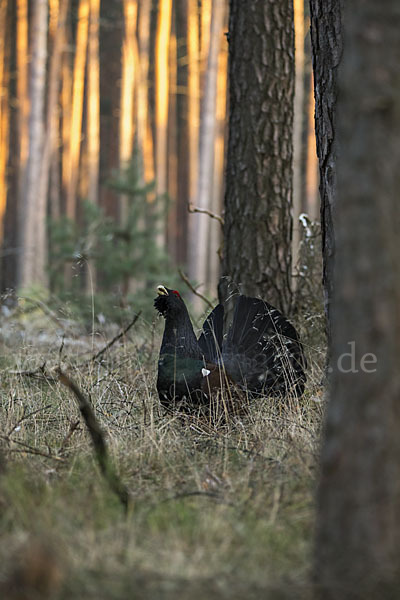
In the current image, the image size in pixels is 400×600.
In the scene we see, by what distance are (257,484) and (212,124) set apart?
13368mm

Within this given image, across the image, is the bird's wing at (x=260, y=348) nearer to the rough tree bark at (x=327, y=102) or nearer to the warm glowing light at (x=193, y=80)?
the rough tree bark at (x=327, y=102)

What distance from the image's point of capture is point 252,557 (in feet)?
6.91

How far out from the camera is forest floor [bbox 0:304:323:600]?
1.93 metres

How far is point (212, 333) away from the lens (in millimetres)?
4879

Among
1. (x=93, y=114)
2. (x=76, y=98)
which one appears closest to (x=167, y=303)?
(x=93, y=114)

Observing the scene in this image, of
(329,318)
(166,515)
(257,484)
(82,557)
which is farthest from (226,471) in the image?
(329,318)

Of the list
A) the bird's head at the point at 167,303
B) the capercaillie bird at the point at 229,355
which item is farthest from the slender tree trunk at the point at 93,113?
the bird's head at the point at 167,303

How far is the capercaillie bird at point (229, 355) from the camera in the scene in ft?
13.9

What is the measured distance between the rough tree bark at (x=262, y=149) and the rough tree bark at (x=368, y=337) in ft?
11.4

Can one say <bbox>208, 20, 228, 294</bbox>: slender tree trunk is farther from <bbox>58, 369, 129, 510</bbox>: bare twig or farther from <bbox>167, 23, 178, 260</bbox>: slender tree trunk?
<bbox>58, 369, 129, 510</bbox>: bare twig

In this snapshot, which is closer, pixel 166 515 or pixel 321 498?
pixel 321 498

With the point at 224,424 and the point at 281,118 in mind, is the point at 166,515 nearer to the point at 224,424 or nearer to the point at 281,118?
the point at 224,424

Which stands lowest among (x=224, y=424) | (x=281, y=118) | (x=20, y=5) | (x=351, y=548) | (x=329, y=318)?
(x=224, y=424)

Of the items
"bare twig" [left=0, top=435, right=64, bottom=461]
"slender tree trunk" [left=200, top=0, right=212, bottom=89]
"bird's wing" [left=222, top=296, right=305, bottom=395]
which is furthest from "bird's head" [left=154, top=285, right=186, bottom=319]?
"slender tree trunk" [left=200, top=0, right=212, bottom=89]
